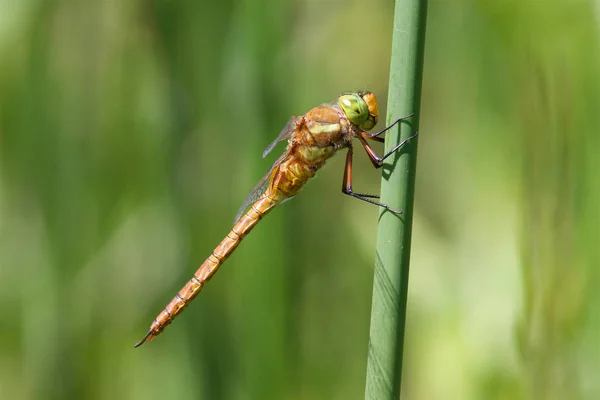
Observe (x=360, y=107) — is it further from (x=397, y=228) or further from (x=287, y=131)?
(x=397, y=228)

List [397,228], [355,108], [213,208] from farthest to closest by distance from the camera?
[213,208], [355,108], [397,228]

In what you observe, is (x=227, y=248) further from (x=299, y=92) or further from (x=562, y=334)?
(x=562, y=334)

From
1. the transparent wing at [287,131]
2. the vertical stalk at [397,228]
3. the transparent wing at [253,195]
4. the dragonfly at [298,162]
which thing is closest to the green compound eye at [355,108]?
the dragonfly at [298,162]

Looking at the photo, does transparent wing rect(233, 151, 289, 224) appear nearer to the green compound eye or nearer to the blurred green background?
the blurred green background

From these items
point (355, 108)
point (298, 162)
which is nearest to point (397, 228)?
point (355, 108)

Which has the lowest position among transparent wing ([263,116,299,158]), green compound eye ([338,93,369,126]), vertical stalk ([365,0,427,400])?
vertical stalk ([365,0,427,400])

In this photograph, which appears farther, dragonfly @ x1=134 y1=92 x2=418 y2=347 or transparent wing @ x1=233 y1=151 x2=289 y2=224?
transparent wing @ x1=233 y1=151 x2=289 y2=224

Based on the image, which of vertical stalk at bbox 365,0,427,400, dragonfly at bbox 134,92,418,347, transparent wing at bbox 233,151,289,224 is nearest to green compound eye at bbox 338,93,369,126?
dragonfly at bbox 134,92,418,347
